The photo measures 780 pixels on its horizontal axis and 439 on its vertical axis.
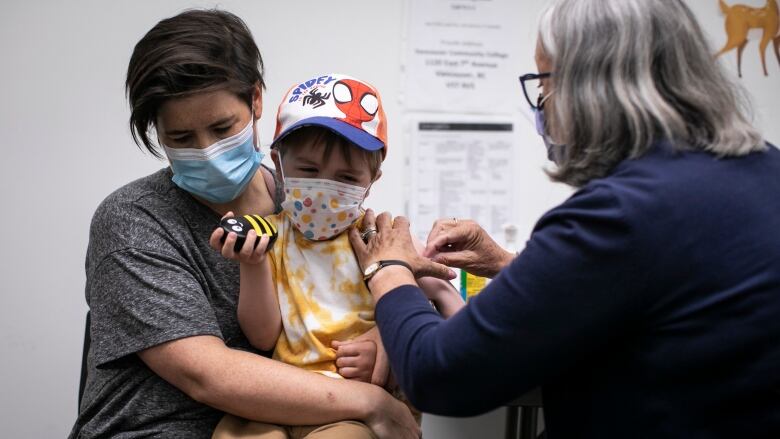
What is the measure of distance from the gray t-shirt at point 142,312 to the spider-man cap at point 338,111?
299mm

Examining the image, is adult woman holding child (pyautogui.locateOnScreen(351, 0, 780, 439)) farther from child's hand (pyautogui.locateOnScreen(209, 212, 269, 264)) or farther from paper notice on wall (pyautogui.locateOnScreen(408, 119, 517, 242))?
paper notice on wall (pyautogui.locateOnScreen(408, 119, 517, 242))

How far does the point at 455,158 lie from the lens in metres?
2.34

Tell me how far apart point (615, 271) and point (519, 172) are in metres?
1.66

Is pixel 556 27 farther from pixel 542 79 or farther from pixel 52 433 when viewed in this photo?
pixel 52 433

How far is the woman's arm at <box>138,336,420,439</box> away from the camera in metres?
1.10

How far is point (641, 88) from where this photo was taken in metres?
0.86

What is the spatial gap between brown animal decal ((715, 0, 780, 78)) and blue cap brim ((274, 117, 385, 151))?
189 cm

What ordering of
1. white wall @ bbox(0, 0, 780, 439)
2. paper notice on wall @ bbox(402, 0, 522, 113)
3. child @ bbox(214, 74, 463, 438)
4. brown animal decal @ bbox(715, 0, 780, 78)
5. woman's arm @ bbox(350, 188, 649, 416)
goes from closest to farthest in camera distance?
woman's arm @ bbox(350, 188, 649, 416)
child @ bbox(214, 74, 463, 438)
white wall @ bbox(0, 0, 780, 439)
paper notice on wall @ bbox(402, 0, 522, 113)
brown animal decal @ bbox(715, 0, 780, 78)

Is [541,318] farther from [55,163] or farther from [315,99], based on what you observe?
[55,163]

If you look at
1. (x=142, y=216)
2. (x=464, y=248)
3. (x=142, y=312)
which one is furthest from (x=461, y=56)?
(x=142, y=312)

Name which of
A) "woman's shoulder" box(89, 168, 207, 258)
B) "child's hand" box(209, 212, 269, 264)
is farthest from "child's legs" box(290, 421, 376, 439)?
"woman's shoulder" box(89, 168, 207, 258)

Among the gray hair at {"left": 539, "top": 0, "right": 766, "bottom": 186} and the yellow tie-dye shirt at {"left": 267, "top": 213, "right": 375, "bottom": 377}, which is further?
the yellow tie-dye shirt at {"left": 267, "top": 213, "right": 375, "bottom": 377}

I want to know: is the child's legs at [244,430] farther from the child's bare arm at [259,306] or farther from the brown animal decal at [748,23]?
the brown animal decal at [748,23]

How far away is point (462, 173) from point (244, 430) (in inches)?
56.1
